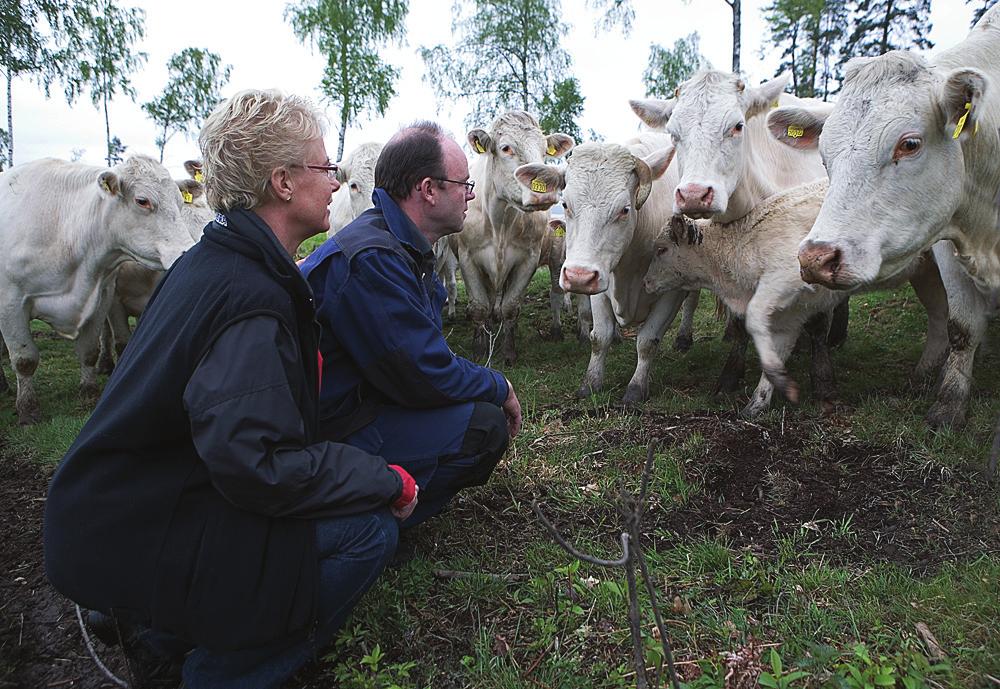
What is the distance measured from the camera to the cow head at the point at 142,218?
6.11 metres

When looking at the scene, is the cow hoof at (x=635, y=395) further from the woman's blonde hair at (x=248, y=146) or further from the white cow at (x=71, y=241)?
the white cow at (x=71, y=241)

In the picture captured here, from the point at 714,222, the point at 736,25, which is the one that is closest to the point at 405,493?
the point at 714,222

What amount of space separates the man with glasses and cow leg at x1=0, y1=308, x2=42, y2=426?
4.51 metres

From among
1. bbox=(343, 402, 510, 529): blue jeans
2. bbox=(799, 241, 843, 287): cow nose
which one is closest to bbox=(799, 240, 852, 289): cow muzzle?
bbox=(799, 241, 843, 287): cow nose

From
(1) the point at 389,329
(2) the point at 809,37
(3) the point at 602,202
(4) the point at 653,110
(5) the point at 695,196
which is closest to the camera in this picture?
(1) the point at 389,329

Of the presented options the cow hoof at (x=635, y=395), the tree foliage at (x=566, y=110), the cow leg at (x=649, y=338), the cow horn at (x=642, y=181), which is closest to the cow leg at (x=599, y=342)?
the cow leg at (x=649, y=338)

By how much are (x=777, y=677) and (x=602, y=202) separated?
3.55m

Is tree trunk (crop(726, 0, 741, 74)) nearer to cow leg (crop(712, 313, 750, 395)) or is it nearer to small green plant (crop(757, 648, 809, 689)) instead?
cow leg (crop(712, 313, 750, 395))

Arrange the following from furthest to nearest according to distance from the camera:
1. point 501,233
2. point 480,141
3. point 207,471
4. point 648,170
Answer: point 501,233
point 480,141
point 648,170
point 207,471

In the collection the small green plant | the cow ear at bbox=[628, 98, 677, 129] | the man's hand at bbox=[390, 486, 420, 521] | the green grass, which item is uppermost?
the cow ear at bbox=[628, 98, 677, 129]

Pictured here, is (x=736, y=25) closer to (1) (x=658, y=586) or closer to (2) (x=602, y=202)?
(2) (x=602, y=202)

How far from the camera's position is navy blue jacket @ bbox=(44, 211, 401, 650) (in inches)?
77.4

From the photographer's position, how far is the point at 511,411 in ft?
11.0

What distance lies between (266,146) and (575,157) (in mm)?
3315
